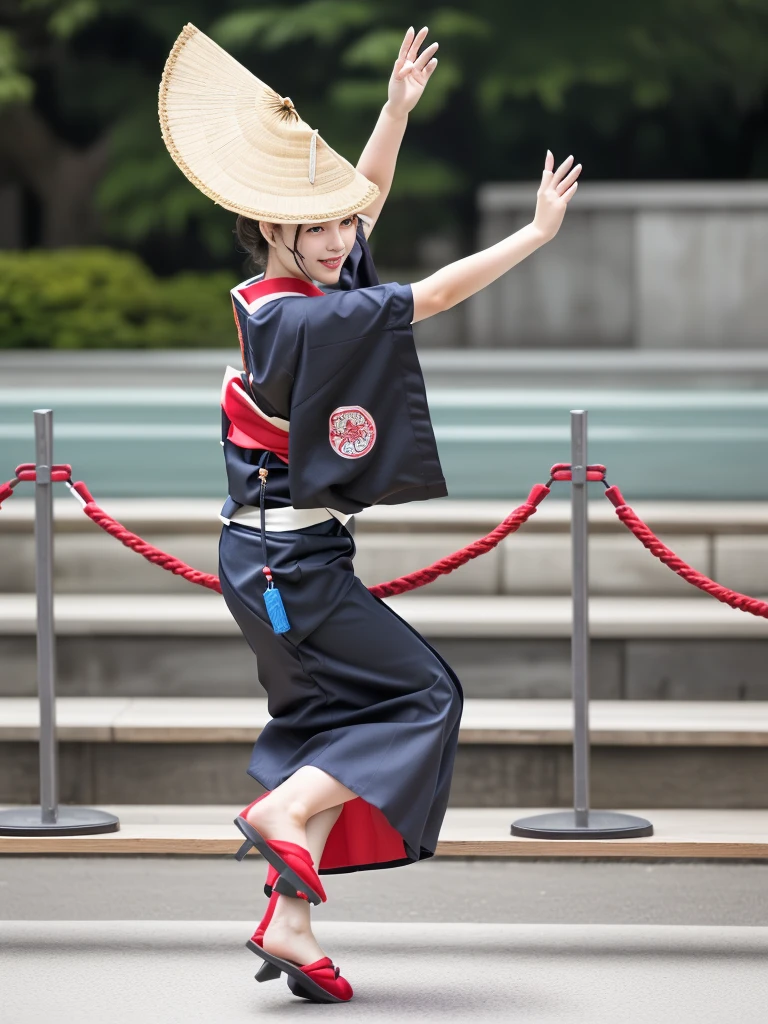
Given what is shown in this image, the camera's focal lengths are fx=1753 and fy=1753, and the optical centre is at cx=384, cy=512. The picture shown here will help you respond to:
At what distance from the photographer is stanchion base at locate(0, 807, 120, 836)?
4.77 metres

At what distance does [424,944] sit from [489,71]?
602 inches

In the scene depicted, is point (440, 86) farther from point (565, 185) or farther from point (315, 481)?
point (315, 481)

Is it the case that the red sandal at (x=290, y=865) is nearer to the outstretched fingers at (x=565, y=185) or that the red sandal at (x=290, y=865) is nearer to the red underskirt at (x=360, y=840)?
the red underskirt at (x=360, y=840)

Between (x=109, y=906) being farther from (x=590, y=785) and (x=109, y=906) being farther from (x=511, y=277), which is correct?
(x=511, y=277)

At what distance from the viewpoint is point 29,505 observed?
282 inches

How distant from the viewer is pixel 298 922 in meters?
3.73

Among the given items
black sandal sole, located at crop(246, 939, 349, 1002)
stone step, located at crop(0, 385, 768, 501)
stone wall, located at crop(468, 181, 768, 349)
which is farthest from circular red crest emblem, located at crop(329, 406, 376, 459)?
stone wall, located at crop(468, 181, 768, 349)

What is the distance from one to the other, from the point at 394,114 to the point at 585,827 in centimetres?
198

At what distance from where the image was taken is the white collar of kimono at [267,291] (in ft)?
12.3

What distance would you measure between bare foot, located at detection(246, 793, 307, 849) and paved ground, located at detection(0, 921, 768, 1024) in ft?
1.34

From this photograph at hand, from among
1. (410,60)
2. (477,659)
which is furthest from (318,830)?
(477,659)

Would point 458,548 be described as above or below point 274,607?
below

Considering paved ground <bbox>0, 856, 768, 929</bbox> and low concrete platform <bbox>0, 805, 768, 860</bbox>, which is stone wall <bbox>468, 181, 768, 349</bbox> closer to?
paved ground <bbox>0, 856, 768, 929</bbox>

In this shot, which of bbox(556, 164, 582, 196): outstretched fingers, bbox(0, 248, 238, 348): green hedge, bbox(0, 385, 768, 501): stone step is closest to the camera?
bbox(556, 164, 582, 196): outstretched fingers
